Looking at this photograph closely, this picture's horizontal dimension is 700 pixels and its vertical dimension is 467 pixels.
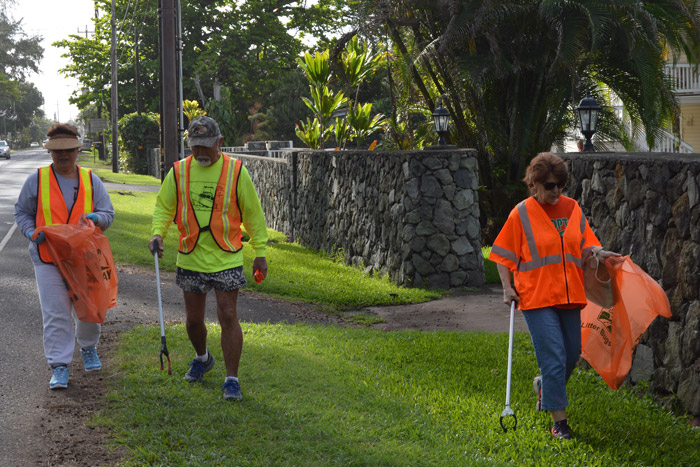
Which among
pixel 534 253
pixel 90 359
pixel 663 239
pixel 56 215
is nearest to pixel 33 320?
pixel 90 359

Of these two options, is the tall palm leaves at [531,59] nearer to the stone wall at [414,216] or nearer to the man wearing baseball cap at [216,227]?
the stone wall at [414,216]

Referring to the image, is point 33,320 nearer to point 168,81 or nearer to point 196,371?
point 196,371

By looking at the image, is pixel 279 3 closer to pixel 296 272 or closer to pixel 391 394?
pixel 296 272

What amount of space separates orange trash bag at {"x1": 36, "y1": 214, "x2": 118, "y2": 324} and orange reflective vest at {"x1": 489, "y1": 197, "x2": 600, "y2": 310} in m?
2.96

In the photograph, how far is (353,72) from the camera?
19.1 meters

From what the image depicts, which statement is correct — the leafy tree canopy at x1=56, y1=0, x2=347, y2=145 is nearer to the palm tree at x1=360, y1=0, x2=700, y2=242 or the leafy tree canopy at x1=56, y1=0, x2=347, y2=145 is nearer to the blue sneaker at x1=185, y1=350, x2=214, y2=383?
the palm tree at x1=360, y1=0, x2=700, y2=242

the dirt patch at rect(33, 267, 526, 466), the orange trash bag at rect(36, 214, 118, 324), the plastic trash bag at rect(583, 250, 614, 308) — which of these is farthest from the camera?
the orange trash bag at rect(36, 214, 118, 324)

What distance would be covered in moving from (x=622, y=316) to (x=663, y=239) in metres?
1.05

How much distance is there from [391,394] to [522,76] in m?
10.1

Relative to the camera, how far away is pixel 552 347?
506 centimetres

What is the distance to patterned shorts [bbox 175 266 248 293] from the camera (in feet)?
18.6

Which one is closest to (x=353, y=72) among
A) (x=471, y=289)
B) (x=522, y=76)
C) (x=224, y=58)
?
(x=522, y=76)

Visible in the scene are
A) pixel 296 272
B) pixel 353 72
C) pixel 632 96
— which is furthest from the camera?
pixel 353 72

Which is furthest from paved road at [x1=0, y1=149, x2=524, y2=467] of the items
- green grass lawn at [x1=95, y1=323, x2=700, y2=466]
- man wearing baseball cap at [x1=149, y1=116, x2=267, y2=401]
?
man wearing baseball cap at [x1=149, y1=116, x2=267, y2=401]
